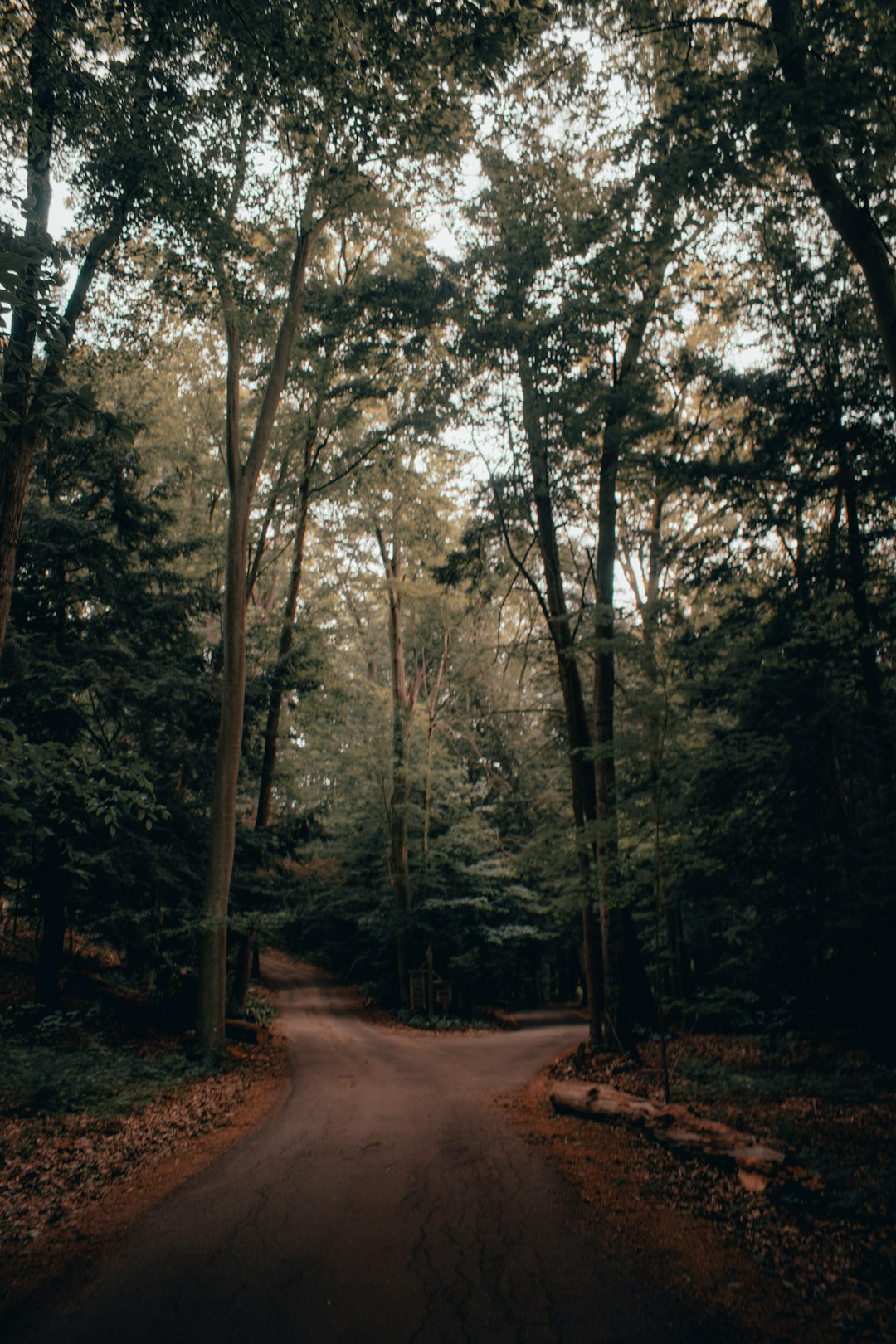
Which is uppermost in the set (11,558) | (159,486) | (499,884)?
(159,486)

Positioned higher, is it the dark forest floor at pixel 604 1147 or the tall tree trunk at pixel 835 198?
the tall tree trunk at pixel 835 198

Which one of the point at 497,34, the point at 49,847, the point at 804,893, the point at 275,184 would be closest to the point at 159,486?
the point at 275,184

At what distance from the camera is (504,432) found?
12219mm

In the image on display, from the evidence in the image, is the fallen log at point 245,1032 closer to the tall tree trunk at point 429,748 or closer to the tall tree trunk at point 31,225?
the tall tree trunk at point 429,748

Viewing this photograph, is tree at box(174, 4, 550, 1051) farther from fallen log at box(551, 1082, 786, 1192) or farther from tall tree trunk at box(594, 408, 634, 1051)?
fallen log at box(551, 1082, 786, 1192)

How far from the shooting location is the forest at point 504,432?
607cm

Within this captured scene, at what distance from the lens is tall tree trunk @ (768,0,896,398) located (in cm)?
552

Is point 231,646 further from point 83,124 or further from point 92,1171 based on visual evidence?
point 92,1171

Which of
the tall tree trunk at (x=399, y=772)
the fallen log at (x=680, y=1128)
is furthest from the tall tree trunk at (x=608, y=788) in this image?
the tall tree trunk at (x=399, y=772)

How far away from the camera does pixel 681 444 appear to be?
9.99 m

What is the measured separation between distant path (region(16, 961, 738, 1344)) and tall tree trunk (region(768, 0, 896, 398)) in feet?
24.3

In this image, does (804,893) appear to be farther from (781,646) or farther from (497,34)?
(497,34)

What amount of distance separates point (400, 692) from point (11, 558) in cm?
1489

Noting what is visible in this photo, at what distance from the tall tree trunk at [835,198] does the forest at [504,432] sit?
0.15 feet
